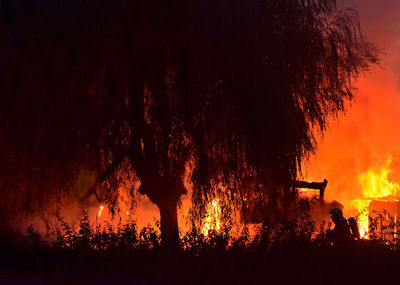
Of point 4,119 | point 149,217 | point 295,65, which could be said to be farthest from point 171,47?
point 149,217

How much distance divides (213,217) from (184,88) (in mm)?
2685

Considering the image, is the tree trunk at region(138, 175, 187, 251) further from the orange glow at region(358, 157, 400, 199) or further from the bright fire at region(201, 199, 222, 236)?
the orange glow at region(358, 157, 400, 199)

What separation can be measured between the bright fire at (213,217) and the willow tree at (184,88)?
31cm

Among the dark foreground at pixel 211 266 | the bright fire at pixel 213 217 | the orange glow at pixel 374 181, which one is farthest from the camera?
the orange glow at pixel 374 181

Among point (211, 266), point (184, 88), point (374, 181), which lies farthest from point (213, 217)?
point (374, 181)

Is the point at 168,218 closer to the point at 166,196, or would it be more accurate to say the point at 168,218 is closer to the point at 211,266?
the point at 166,196

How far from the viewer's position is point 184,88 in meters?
8.39

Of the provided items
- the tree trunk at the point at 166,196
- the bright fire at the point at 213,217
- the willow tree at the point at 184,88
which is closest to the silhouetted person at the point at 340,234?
the willow tree at the point at 184,88

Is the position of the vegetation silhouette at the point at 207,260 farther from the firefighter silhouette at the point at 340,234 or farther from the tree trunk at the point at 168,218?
the tree trunk at the point at 168,218

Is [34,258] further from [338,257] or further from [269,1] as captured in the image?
[269,1]

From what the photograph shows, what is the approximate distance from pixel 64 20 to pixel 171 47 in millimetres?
1967

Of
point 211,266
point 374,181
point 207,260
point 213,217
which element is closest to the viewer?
point 211,266

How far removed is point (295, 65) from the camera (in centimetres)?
924

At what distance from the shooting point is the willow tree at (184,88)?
27.1 feet
